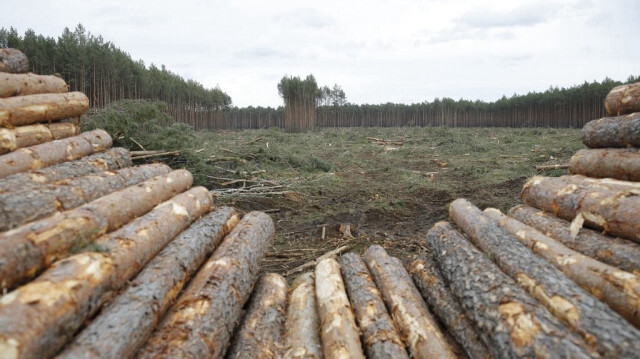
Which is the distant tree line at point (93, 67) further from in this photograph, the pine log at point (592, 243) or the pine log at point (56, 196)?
the pine log at point (592, 243)

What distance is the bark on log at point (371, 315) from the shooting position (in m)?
3.21

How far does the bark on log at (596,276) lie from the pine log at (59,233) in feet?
13.4

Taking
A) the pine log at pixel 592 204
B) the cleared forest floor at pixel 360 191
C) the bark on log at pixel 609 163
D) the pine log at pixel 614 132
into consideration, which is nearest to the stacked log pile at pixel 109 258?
the cleared forest floor at pixel 360 191

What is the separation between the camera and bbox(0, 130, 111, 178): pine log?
449 cm

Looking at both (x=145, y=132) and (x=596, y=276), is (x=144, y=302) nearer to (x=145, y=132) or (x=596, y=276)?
(x=596, y=276)

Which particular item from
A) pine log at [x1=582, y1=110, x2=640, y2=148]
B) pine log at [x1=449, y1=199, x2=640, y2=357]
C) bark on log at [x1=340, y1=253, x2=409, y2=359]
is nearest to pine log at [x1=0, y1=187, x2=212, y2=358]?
bark on log at [x1=340, y1=253, x2=409, y2=359]

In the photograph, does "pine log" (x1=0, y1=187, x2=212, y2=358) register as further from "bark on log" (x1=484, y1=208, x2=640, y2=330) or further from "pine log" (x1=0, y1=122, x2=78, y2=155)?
"bark on log" (x1=484, y1=208, x2=640, y2=330)

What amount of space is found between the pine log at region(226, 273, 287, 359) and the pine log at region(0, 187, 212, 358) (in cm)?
110

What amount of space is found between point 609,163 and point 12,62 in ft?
29.4

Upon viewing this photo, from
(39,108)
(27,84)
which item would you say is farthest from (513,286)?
(27,84)

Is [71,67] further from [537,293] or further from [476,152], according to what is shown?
[537,293]

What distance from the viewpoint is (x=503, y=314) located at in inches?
115

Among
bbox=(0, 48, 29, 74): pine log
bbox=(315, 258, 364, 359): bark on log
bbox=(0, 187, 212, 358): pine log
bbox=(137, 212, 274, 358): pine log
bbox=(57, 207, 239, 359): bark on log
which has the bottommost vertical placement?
bbox=(315, 258, 364, 359): bark on log

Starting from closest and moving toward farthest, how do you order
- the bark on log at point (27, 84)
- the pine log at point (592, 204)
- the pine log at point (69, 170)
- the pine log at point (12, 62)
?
the pine log at point (592, 204) → the pine log at point (69, 170) → the bark on log at point (27, 84) → the pine log at point (12, 62)
